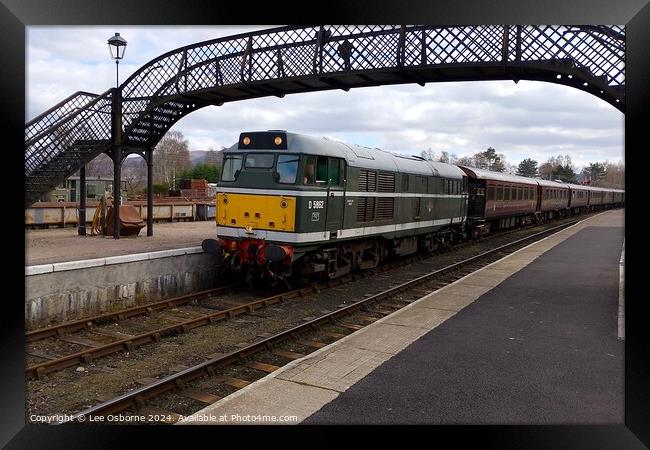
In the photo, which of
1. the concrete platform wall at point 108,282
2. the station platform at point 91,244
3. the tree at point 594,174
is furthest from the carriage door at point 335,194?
the tree at point 594,174

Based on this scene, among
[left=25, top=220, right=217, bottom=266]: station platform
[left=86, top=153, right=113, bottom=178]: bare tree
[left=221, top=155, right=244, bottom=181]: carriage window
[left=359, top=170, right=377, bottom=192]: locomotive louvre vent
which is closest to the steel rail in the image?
[left=25, top=220, right=217, bottom=266]: station platform

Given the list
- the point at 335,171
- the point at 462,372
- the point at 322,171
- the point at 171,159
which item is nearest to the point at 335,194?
the point at 335,171

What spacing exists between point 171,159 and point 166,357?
31127mm

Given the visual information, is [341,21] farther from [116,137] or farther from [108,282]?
[116,137]

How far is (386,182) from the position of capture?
46.7 ft

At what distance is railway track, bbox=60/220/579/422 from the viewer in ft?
19.1

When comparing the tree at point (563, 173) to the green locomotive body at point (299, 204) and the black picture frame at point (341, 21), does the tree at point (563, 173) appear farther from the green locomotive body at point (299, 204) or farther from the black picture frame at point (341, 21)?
the black picture frame at point (341, 21)

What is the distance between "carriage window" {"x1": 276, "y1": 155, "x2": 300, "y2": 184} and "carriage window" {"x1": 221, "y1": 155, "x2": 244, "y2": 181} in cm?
115

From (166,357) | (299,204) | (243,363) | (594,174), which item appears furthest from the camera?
(594,174)

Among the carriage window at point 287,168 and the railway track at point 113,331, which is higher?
the carriage window at point 287,168

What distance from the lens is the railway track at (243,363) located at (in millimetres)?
5816

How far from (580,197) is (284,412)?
A: 4681 cm

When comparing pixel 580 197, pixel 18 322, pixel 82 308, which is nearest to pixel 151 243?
pixel 82 308

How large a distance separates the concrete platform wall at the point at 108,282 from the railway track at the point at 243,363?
156 inches
